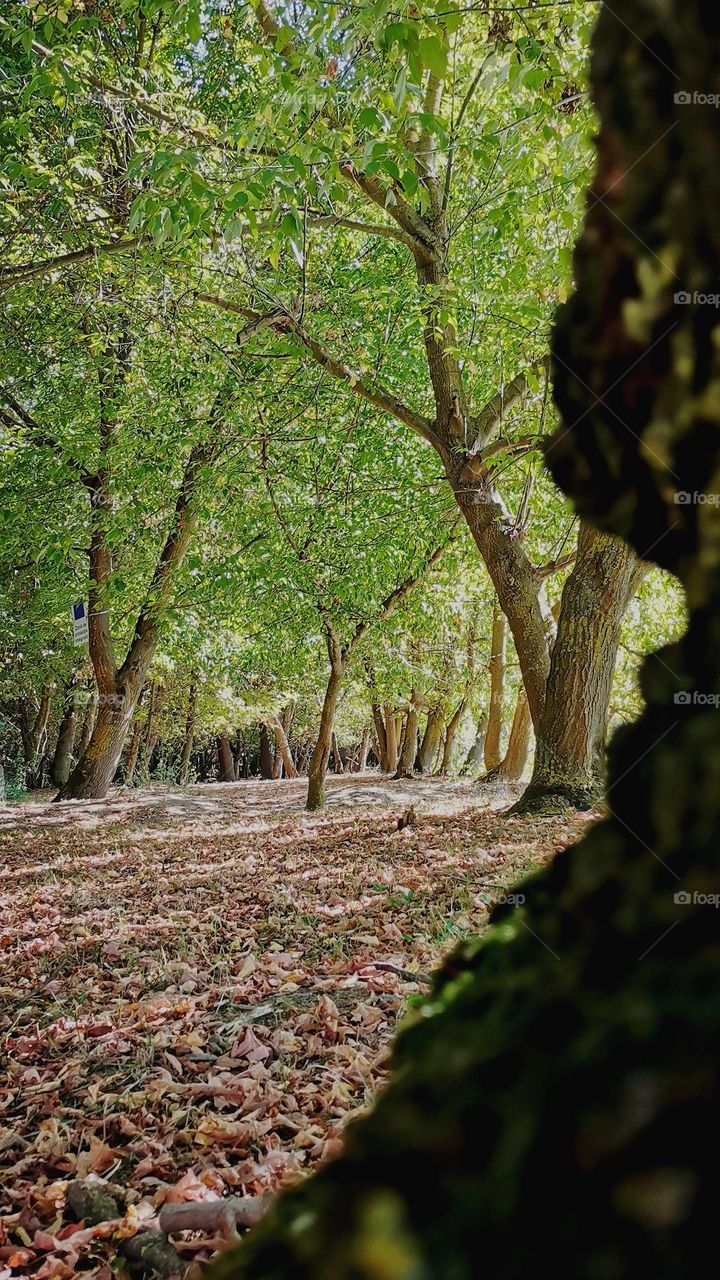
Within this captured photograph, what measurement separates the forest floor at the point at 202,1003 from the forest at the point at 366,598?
3 cm

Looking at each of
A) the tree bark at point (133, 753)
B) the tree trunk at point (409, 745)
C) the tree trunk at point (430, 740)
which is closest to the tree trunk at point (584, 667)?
the tree bark at point (133, 753)

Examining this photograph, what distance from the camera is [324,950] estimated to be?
15.9 ft

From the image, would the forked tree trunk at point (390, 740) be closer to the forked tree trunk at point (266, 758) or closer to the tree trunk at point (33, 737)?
the forked tree trunk at point (266, 758)

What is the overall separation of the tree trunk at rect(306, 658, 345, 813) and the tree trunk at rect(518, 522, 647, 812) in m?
5.35

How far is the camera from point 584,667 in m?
8.07

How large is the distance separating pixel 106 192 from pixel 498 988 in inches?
376

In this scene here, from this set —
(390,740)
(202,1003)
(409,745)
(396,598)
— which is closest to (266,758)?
(390,740)

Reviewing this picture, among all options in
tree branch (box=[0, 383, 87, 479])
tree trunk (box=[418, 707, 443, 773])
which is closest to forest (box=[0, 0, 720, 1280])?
tree branch (box=[0, 383, 87, 479])

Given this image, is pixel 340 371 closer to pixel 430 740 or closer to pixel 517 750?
pixel 517 750

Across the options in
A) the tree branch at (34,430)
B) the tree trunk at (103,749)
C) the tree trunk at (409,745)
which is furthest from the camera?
the tree trunk at (409,745)

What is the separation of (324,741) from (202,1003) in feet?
30.0

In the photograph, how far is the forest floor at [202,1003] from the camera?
263 centimetres

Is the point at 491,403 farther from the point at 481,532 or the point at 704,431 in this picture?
the point at 704,431

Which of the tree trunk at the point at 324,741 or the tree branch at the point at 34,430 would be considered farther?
the tree trunk at the point at 324,741
